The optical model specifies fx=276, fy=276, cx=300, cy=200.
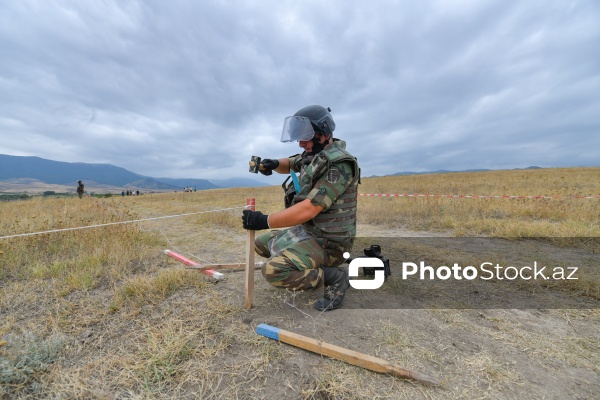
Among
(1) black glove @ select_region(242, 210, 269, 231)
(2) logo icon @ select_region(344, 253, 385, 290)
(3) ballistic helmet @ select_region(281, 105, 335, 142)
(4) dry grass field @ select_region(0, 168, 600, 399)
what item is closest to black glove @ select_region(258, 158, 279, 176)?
(3) ballistic helmet @ select_region(281, 105, 335, 142)

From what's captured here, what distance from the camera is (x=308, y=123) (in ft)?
10.3

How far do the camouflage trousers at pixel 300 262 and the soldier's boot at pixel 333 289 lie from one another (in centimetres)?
12

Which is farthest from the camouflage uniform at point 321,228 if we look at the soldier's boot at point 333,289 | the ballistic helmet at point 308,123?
the ballistic helmet at point 308,123

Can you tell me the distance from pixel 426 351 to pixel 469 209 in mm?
8270

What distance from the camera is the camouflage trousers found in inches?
114

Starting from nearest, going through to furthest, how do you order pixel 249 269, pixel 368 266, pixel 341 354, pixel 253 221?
pixel 341 354 → pixel 253 221 → pixel 249 269 → pixel 368 266

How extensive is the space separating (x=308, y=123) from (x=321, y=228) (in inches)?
47.3

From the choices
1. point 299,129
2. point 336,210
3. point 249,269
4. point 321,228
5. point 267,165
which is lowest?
point 249,269

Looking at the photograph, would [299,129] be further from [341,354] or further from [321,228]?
[341,354]

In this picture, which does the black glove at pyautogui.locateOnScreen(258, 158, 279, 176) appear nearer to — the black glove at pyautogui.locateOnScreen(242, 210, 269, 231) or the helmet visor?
the helmet visor

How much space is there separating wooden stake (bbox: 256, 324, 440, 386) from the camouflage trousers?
0.54 m

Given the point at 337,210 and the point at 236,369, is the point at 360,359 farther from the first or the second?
the point at 337,210

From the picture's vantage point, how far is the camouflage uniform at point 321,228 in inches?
113

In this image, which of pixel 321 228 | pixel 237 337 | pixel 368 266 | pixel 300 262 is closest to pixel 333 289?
pixel 300 262
